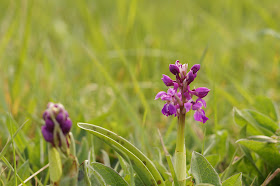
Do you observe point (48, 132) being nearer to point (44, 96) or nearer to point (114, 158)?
point (114, 158)

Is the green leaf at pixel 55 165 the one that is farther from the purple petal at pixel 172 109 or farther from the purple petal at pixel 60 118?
the purple petal at pixel 172 109

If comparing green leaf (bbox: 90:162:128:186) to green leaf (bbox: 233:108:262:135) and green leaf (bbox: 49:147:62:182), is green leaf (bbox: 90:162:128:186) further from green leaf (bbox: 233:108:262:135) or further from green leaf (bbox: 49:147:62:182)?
green leaf (bbox: 233:108:262:135)

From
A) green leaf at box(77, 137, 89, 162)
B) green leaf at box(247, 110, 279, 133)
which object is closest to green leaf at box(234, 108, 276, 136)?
green leaf at box(247, 110, 279, 133)

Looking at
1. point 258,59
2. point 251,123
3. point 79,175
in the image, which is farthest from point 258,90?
point 79,175

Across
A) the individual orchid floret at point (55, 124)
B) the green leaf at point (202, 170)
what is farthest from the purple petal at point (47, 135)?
the green leaf at point (202, 170)

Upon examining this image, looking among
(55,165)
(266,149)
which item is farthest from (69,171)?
(266,149)

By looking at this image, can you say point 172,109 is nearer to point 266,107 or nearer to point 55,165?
point 55,165
